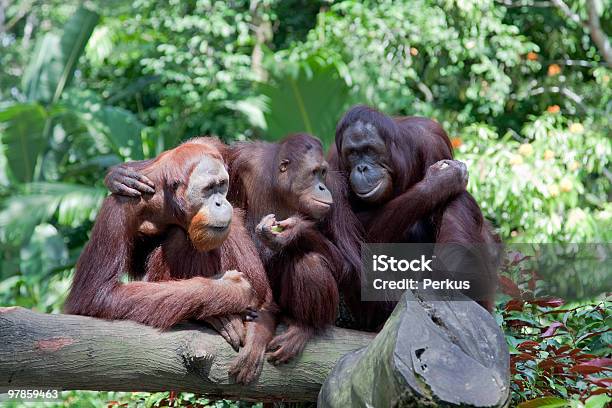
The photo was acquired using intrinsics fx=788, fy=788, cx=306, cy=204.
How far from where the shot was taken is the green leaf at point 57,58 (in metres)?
10.7

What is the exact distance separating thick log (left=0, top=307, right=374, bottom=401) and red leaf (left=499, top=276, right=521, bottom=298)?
4.70 ft

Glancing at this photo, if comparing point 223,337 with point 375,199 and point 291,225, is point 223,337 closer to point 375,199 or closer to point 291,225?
point 291,225

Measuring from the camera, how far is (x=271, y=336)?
347 centimetres

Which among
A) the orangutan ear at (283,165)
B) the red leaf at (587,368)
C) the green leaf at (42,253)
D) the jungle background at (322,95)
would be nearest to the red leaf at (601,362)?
the red leaf at (587,368)

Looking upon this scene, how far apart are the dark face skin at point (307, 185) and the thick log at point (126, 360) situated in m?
0.69

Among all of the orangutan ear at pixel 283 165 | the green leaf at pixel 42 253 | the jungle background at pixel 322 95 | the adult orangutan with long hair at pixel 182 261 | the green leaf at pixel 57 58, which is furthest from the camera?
the green leaf at pixel 57 58

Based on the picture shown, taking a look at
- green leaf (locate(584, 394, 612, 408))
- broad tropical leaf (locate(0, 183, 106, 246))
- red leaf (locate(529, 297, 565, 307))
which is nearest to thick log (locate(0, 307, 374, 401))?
green leaf (locate(584, 394, 612, 408))

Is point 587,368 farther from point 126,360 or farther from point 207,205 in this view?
point 126,360

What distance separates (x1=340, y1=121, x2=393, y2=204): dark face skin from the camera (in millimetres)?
3932

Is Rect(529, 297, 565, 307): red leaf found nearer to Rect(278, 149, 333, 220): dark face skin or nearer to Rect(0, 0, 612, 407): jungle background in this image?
Rect(278, 149, 333, 220): dark face skin

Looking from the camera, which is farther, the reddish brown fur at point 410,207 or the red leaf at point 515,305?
the red leaf at point 515,305

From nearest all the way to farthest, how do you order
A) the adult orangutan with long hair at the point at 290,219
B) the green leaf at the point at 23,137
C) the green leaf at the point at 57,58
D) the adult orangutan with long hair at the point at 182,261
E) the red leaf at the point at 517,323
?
1. the adult orangutan with long hair at the point at 182,261
2. the adult orangutan with long hair at the point at 290,219
3. the red leaf at the point at 517,323
4. the green leaf at the point at 23,137
5. the green leaf at the point at 57,58

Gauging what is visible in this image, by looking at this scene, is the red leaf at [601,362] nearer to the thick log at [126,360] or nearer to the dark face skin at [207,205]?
the thick log at [126,360]

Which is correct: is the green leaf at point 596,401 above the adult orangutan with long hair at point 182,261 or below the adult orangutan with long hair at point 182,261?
below
